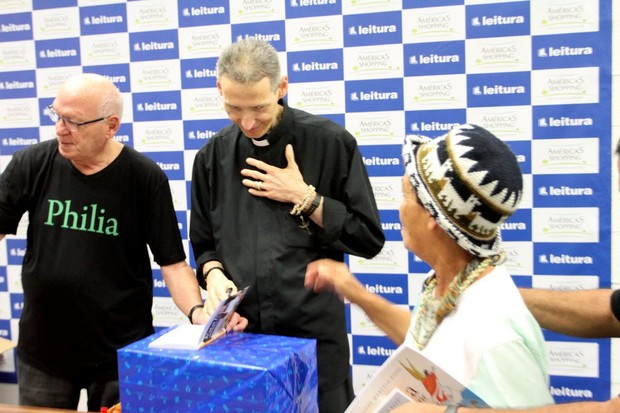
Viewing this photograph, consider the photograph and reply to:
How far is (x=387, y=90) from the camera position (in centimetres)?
312

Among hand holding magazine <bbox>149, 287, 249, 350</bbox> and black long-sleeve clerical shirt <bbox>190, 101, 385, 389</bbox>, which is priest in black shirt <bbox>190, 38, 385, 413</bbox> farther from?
hand holding magazine <bbox>149, 287, 249, 350</bbox>

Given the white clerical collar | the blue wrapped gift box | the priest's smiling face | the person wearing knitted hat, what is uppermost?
the priest's smiling face

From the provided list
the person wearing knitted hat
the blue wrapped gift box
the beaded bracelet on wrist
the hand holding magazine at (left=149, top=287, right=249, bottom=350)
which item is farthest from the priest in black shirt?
the person wearing knitted hat

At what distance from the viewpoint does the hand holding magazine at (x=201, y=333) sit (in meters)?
1.45

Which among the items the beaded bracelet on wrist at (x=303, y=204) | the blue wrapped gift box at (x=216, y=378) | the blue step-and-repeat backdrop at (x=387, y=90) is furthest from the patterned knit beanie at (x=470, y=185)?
the blue step-and-repeat backdrop at (x=387, y=90)

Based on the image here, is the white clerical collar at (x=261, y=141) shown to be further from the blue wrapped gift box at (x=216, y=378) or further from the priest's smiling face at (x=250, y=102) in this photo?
the blue wrapped gift box at (x=216, y=378)

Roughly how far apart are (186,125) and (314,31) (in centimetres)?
88

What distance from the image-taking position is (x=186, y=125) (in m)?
3.45

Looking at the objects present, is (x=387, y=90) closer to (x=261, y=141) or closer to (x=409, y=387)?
(x=261, y=141)

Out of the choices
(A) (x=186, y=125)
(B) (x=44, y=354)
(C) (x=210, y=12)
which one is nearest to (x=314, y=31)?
(C) (x=210, y=12)

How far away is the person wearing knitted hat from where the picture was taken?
1.03m

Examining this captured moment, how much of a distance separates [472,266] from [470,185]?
0.64ft

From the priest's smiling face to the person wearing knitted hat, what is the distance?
0.67 metres

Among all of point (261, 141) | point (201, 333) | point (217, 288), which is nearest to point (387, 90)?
point (261, 141)
